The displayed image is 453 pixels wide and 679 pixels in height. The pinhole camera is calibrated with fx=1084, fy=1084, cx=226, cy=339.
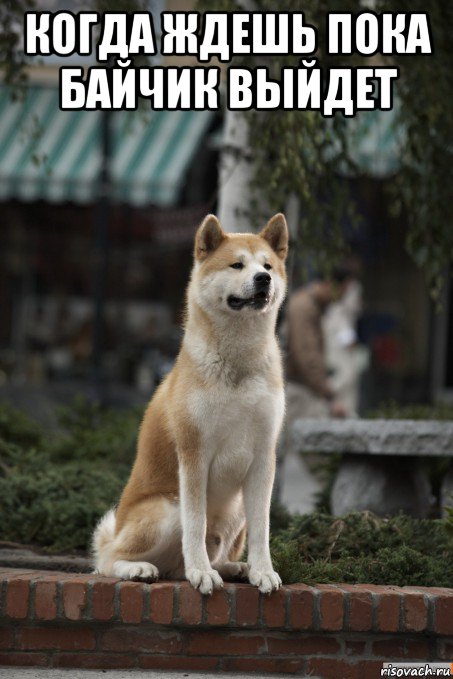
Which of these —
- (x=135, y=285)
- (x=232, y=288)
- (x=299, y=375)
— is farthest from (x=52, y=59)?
(x=232, y=288)

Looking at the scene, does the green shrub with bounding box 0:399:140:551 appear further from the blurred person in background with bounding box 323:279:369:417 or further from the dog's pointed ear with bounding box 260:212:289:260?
the blurred person in background with bounding box 323:279:369:417

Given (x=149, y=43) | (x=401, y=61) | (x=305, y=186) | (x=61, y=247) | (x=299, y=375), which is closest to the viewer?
(x=305, y=186)

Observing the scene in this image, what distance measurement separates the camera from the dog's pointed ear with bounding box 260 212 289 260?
14.1ft

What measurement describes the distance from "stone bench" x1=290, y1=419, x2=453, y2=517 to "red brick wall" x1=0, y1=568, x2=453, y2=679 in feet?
5.74

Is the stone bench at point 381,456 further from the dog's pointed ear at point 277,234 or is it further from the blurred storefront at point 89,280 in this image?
the blurred storefront at point 89,280

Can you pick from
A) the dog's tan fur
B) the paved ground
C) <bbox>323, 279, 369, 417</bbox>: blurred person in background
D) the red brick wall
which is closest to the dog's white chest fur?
the dog's tan fur

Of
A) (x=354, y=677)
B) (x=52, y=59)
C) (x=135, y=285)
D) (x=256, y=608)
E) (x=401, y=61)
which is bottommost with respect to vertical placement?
(x=354, y=677)

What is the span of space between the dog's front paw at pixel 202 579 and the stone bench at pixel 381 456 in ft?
6.52

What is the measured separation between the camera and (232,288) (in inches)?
158

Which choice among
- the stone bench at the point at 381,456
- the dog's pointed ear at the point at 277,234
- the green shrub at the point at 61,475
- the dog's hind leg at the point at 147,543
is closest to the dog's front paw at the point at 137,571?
the dog's hind leg at the point at 147,543

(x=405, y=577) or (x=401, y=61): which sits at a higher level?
(x=401, y=61)

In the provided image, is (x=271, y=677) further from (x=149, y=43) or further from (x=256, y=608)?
(x=149, y=43)

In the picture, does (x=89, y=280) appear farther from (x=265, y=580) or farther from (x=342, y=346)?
(x=265, y=580)

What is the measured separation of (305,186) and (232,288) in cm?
204
